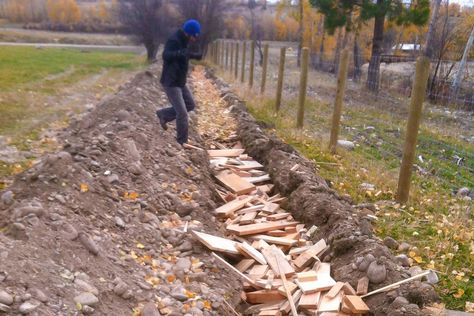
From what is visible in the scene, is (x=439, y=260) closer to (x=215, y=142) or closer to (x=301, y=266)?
(x=301, y=266)

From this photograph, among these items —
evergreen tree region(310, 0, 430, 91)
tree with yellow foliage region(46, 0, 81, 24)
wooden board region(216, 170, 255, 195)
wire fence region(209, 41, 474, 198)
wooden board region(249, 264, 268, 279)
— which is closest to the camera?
wooden board region(249, 264, 268, 279)

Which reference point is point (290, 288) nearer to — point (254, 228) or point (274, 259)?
point (274, 259)

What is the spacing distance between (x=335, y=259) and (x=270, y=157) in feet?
10.2

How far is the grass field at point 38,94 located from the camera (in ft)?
31.7

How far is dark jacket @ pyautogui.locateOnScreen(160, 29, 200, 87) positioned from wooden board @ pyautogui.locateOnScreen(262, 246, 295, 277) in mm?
3281

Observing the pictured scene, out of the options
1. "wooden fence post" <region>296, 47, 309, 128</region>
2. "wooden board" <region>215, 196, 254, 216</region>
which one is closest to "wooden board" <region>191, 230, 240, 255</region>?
"wooden board" <region>215, 196, 254, 216</region>

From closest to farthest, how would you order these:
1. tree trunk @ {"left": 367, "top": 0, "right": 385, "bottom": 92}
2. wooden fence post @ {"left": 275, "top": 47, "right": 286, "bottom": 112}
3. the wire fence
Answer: the wire fence → wooden fence post @ {"left": 275, "top": 47, "right": 286, "bottom": 112} → tree trunk @ {"left": 367, "top": 0, "right": 385, "bottom": 92}

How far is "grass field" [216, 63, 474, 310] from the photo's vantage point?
4699 mm

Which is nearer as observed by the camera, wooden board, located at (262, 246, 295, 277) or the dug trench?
the dug trench

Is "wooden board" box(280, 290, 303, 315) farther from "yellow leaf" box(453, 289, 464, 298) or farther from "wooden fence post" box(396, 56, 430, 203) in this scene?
"wooden fence post" box(396, 56, 430, 203)

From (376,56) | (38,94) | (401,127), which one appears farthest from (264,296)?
(376,56)

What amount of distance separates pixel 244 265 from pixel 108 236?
4.46ft

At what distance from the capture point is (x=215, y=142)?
365 inches

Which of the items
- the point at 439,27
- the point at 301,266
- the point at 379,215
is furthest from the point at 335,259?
the point at 439,27
